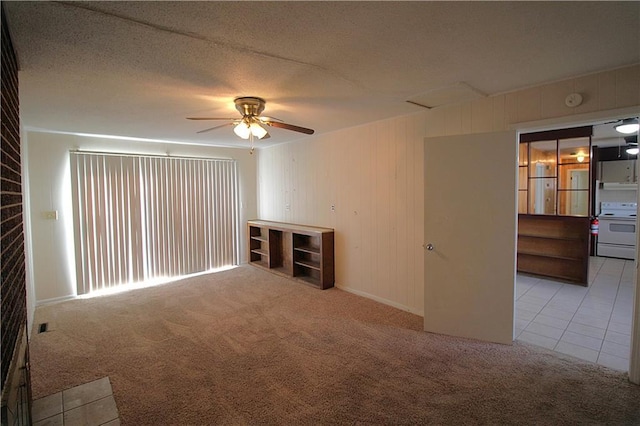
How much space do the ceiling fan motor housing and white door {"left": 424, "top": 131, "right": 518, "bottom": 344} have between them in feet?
5.61

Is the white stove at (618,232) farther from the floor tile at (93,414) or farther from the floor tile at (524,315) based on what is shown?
the floor tile at (93,414)

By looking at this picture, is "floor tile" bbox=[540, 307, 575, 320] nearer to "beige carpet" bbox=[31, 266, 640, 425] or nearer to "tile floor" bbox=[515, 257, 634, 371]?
"tile floor" bbox=[515, 257, 634, 371]

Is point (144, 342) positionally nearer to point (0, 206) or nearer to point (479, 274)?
point (0, 206)

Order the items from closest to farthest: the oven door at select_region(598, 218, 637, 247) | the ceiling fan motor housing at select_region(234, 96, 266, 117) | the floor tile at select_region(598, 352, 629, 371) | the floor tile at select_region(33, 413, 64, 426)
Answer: the floor tile at select_region(33, 413, 64, 426) → the floor tile at select_region(598, 352, 629, 371) → the ceiling fan motor housing at select_region(234, 96, 266, 117) → the oven door at select_region(598, 218, 637, 247)

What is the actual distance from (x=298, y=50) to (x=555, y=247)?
518 centimetres

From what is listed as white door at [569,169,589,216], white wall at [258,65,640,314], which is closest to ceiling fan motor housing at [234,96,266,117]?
white wall at [258,65,640,314]

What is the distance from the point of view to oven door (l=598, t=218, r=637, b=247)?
20.3 feet

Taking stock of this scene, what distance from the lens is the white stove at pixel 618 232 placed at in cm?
619

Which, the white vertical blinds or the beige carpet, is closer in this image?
the beige carpet

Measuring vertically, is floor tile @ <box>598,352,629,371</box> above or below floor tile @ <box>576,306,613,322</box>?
below

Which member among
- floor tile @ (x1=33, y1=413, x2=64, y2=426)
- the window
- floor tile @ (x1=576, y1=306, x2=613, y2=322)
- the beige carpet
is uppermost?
the window

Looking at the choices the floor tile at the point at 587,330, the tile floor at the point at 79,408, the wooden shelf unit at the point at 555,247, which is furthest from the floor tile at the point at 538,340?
the tile floor at the point at 79,408

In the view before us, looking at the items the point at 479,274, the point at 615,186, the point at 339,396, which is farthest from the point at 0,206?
the point at 615,186

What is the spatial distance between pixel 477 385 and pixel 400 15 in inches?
99.9
